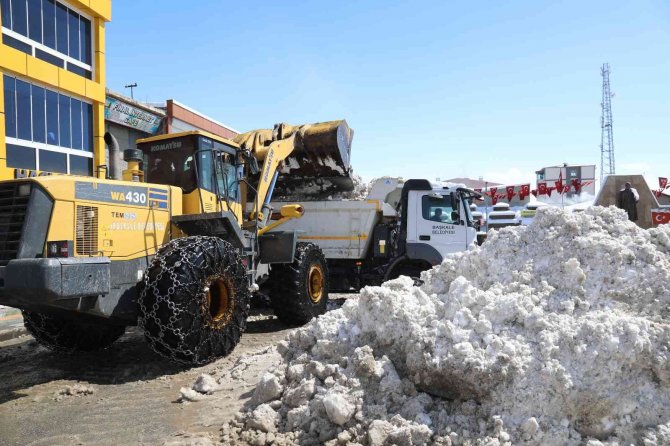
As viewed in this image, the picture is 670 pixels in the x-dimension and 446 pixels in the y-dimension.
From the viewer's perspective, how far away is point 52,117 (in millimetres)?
12859

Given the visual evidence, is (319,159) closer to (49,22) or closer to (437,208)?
(437,208)

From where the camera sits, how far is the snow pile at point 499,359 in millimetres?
3402

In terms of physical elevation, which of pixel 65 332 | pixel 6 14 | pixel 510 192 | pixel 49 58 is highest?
pixel 6 14

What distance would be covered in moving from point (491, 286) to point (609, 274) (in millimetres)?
935

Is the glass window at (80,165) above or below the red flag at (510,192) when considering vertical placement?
above

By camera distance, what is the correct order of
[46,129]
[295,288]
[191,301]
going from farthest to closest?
[46,129] < [295,288] < [191,301]

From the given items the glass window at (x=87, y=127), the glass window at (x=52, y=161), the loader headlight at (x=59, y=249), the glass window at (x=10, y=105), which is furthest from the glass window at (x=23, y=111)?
the loader headlight at (x=59, y=249)

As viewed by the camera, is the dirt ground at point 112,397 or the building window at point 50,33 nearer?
the dirt ground at point 112,397

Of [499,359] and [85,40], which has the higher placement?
[85,40]

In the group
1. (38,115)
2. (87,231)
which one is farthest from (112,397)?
(38,115)

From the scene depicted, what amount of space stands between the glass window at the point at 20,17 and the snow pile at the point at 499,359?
11.2 metres

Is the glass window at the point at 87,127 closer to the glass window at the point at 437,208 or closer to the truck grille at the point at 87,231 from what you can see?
the glass window at the point at 437,208

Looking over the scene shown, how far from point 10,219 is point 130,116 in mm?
13553

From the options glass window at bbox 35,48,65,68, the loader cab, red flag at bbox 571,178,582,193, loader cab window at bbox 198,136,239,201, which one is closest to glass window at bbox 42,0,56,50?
glass window at bbox 35,48,65,68
